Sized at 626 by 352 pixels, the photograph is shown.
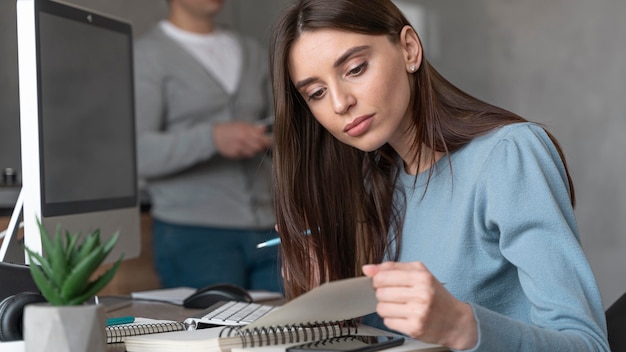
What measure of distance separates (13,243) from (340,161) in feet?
2.00

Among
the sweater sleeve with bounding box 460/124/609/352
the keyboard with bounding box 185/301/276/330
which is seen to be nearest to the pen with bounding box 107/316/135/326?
the keyboard with bounding box 185/301/276/330

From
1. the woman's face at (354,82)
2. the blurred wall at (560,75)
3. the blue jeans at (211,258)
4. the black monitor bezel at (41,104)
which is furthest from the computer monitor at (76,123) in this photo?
the blurred wall at (560,75)

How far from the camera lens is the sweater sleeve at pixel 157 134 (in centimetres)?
281

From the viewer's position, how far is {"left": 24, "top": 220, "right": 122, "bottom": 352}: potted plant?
0.92 metres

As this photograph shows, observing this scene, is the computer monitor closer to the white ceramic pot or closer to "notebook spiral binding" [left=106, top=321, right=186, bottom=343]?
"notebook spiral binding" [left=106, top=321, right=186, bottom=343]

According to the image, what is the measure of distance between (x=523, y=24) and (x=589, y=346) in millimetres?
2504

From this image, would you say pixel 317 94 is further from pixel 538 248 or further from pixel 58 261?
pixel 58 261

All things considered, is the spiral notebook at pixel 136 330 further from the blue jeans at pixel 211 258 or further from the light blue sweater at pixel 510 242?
the blue jeans at pixel 211 258

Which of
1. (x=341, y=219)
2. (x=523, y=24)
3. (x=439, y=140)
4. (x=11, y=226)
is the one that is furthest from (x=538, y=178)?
(x=523, y=24)

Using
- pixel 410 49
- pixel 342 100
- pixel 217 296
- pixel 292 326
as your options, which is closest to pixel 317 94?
pixel 342 100

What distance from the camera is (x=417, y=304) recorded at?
0.98 m

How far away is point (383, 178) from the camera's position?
64.8 inches

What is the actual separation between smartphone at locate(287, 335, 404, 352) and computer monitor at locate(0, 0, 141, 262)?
0.66 metres

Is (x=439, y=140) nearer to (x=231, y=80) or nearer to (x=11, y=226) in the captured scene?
(x=11, y=226)
